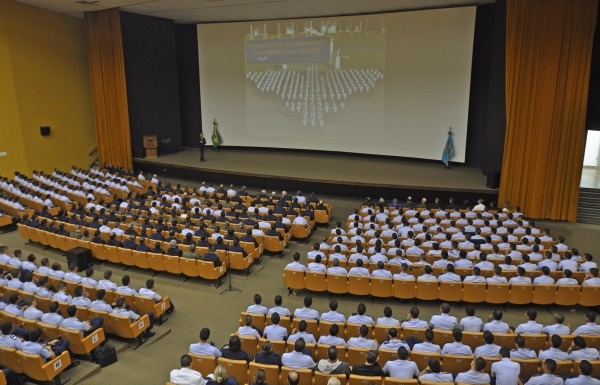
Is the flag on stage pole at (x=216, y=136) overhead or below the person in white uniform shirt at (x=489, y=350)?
overhead

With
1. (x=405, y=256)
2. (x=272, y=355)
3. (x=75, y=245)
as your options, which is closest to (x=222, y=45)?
(x=75, y=245)

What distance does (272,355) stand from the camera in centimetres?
561

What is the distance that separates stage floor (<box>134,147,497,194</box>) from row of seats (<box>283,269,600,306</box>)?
6736 millimetres

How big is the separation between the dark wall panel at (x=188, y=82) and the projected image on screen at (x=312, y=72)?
10.8 feet

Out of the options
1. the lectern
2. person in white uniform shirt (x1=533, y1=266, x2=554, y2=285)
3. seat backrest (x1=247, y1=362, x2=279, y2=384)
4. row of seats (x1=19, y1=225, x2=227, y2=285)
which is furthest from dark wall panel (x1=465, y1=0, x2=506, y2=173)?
the lectern

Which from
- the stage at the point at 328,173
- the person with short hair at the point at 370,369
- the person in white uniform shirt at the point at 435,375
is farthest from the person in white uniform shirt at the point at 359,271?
the stage at the point at 328,173

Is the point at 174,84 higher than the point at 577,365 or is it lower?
higher

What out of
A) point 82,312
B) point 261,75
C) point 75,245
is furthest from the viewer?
point 261,75

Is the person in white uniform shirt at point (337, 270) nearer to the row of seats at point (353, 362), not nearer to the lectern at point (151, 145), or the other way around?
the row of seats at point (353, 362)

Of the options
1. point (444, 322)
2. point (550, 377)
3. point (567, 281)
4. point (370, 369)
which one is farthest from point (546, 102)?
point (370, 369)

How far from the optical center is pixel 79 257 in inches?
393

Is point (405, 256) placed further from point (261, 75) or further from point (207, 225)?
point (261, 75)

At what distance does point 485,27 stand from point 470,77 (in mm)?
1871

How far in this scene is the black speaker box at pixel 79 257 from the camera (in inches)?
392
